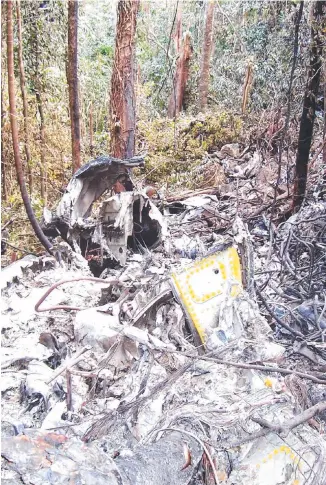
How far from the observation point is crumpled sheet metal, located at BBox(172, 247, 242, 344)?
8.75 ft

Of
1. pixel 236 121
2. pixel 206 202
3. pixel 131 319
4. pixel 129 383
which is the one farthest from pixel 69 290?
pixel 236 121

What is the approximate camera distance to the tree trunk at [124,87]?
6.97 m

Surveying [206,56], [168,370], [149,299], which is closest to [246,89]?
[206,56]

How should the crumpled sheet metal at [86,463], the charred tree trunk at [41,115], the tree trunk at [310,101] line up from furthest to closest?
the charred tree trunk at [41,115] → the tree trunk at [310,101] → the crumpled sheet metal at [86,463]

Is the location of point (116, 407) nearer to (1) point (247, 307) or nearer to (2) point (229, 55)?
(1) point (247, 307)

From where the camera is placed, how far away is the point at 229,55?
15.1 metres

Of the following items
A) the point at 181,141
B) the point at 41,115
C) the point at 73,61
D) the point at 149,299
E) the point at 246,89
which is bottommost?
the point at 181,141

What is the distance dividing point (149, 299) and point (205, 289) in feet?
1.62

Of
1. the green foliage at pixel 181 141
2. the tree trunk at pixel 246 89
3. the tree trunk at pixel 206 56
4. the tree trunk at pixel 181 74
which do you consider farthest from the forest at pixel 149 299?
the tree trunk at pixel 181 74

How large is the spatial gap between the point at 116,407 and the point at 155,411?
0.82 ft

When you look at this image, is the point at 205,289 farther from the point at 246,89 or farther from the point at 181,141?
the point at 246,89

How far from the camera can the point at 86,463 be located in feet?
4.36

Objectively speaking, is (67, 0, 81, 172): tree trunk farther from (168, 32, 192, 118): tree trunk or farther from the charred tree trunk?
(168, 32, 192, 118): tree trunk

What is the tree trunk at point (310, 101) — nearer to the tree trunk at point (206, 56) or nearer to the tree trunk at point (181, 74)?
the tree trunk at point (206, 56)
